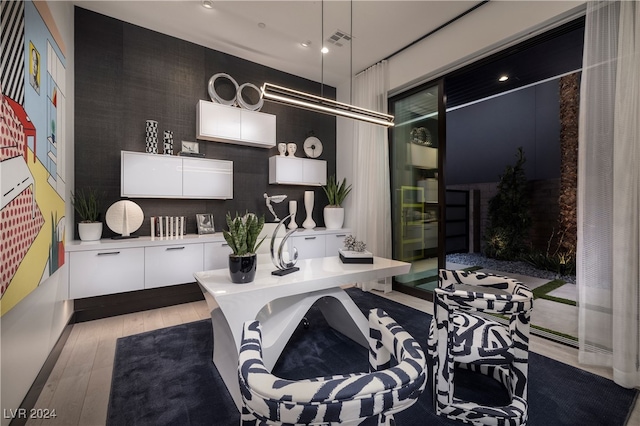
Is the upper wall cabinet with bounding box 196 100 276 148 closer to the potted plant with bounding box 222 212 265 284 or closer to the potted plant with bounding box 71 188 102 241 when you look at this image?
the potted plant with bounding box 71 188 102 241

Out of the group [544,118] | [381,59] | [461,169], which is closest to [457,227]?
[461,169]

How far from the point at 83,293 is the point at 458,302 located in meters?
3.14

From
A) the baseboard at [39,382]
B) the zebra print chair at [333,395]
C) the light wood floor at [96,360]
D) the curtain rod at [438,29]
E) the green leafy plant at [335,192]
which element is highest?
the curtain rod at [438,29]

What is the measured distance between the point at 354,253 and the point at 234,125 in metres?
2.36

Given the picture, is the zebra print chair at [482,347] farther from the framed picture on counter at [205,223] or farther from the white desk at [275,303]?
the framed picture on counter at [205,223]

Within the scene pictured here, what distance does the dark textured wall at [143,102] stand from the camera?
298 centimetres

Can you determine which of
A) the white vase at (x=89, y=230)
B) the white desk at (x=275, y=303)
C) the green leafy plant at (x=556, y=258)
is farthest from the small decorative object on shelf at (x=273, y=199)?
the green leafy plant at (x=556, y=258)

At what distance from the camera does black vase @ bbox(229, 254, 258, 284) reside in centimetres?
176

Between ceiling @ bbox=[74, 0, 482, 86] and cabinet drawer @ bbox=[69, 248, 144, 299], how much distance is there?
2576mm

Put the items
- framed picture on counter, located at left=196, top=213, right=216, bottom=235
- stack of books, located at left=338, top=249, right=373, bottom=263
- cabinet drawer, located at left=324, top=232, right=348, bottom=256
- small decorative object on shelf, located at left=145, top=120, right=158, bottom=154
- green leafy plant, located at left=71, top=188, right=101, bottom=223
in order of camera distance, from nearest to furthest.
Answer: stack of books, located at left=338, top=249, right=373, bottom=263 < green leafy plant, located at left=71, top=188, right=101, bottom=223 < small decorative object on shelf, located at left=145, top=120, right=158, bottom=154 < framed picture on counter, located at left=196, top=213, right=216, bottom=235 < cabinet drawer, located at left=324, top=232, right=348, bottom=256

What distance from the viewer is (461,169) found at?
680 centimetres

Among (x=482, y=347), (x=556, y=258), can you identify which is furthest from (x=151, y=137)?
(x=556, y=258)

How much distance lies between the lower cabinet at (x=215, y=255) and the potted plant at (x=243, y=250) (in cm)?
157

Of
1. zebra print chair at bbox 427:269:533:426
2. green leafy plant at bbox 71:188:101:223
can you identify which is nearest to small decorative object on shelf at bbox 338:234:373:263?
zebra print chair at bbox 427:269:533:426
